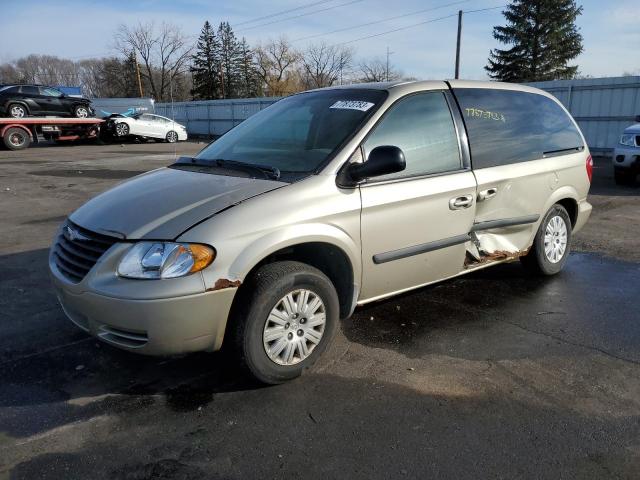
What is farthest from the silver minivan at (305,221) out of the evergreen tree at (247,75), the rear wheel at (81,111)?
the evergreen tree at (247,75)

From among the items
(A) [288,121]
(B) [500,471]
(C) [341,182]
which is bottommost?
(B) [500,471]

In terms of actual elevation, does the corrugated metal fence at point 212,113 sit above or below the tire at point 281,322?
above

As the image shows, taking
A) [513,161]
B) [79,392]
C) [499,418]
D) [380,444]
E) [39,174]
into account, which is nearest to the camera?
[380,444]

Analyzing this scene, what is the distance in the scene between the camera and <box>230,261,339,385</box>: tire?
2.95 m

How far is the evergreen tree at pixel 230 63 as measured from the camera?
2756 inches

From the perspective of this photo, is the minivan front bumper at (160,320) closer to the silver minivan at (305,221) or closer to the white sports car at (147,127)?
the silver minivan at (305,221)

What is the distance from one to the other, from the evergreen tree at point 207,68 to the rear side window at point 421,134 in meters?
68.8

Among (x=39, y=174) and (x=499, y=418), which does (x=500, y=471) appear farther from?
(x=39, y=174)

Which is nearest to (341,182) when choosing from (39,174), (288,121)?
(288,121)

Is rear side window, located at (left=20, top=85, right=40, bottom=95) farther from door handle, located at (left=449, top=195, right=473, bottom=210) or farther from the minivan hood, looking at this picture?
door handle, located at (left=449, top=195, right=473, bottom=210)

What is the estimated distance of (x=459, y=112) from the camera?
4086 mm

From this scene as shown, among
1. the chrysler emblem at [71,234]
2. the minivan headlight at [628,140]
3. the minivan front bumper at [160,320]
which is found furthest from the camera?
the minivan headlight at [628,140]

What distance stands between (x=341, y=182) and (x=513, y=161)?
73.6 inches

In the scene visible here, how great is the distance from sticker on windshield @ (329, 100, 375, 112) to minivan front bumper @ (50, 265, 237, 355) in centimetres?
166
